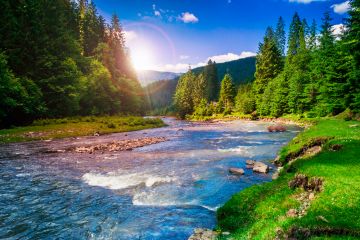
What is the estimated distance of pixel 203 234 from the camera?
39.6 ft

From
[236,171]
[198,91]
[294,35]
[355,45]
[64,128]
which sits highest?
[294,35]

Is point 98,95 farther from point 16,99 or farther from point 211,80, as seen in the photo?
point 211,80

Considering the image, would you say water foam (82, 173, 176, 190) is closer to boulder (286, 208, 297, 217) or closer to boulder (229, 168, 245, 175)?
boulder (229, 168, 245, 175)

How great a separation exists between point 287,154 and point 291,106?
185 feet

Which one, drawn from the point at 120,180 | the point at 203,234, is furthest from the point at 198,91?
the point at 203,234

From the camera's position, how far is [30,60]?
57.8 metres

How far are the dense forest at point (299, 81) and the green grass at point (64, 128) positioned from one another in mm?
40541

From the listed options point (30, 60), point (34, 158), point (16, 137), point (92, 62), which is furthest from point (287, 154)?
point (92, 62)

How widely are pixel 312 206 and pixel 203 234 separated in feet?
15.1

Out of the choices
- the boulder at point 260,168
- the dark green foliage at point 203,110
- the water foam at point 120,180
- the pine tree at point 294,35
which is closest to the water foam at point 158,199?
the water foam at point 120,180

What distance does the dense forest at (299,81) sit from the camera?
143 ft

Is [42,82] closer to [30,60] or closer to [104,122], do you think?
[30,60]

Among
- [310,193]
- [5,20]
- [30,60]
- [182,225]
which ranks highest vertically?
[5,20]

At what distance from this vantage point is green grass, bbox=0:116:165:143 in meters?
42.8
